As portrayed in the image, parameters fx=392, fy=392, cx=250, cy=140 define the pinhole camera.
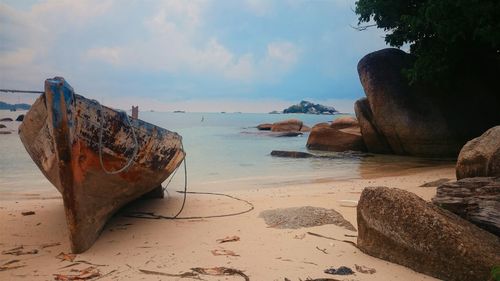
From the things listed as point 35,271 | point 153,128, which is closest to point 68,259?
point 35,271

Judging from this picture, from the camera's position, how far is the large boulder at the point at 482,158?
14.8ft

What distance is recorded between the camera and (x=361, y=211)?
3.98 m

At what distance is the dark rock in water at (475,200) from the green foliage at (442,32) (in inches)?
264

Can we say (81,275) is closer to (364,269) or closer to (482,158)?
(364,269)

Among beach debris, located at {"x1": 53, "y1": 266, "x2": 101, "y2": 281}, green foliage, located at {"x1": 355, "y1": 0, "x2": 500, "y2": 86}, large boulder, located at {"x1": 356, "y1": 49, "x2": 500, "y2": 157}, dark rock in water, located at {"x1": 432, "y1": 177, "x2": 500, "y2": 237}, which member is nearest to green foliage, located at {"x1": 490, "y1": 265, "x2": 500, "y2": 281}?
dark rock in water, located at {"x1": 432, "y1": 177, "x2": 500, "y2": 237}

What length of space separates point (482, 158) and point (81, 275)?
4.68 meters

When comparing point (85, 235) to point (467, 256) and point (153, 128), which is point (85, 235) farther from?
point (467, 256)

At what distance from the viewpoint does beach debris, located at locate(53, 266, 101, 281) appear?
3438mm

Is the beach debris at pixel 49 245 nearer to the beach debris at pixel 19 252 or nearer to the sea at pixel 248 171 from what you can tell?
the beach debris at pixel 19 252

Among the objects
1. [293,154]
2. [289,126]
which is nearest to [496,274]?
[293,154]

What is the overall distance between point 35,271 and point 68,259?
1.16 ft

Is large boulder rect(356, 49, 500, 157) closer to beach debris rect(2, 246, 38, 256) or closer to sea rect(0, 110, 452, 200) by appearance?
sea rect(0, 110, 452, 200)

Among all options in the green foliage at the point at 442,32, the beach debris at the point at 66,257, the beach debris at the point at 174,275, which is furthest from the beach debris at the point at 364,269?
the green foliage at the point at 442,32

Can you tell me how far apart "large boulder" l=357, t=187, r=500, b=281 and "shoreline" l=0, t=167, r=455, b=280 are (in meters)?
0.13
